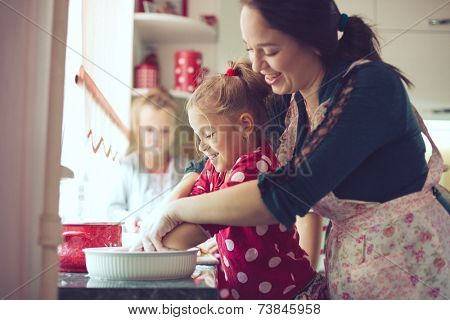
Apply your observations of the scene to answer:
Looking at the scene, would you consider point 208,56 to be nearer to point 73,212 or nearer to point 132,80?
point 132,80

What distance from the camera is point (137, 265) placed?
0.53m

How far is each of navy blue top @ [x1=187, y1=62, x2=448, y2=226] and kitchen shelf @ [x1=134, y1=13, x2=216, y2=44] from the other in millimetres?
381

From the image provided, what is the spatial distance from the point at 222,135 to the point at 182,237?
20cm

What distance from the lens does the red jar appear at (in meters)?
0.66

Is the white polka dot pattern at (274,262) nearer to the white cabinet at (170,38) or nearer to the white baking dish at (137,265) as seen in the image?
the white baking dish at (137,265)

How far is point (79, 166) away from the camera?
103cm

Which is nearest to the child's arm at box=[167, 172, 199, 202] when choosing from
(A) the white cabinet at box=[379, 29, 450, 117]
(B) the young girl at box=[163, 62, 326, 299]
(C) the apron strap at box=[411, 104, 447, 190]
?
(B) the young girl at box=[163, 62, 326, 299]

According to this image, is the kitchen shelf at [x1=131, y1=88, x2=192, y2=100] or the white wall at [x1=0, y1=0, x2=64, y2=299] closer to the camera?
the white wall at [x1=0, y1=0, x2=64, y2=299]

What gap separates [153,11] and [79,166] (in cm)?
33

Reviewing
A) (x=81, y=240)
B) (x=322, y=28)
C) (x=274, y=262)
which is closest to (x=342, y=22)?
(x=322, y=28)

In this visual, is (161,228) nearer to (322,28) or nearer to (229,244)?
(229,244)

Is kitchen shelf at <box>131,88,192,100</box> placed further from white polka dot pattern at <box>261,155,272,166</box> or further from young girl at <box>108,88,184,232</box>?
white polka dot pattern at <box>261,155,272,166</box>
